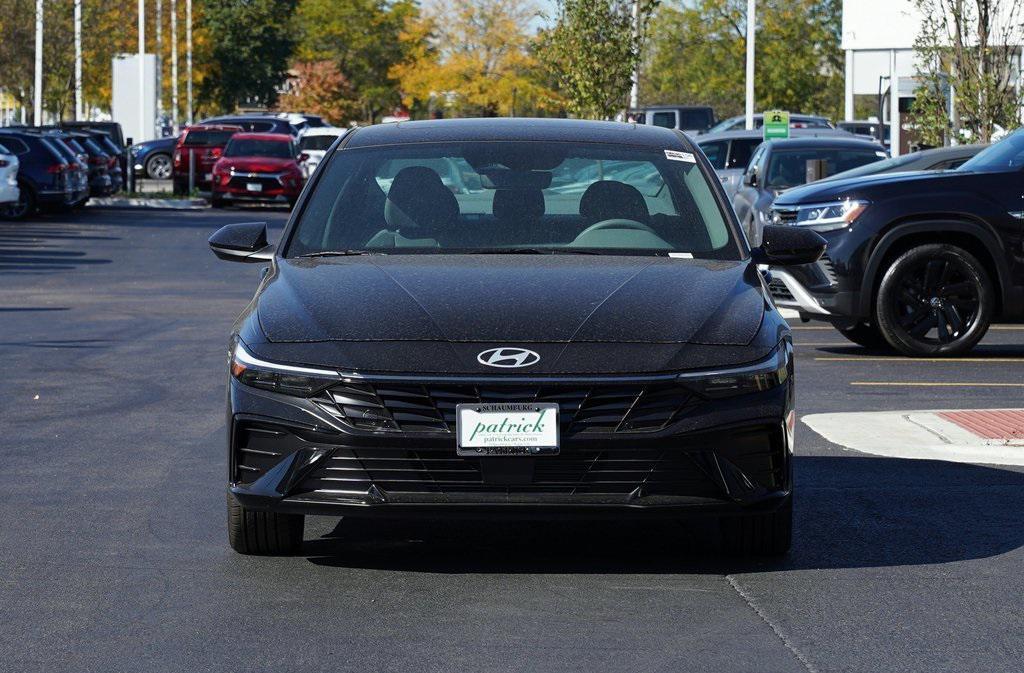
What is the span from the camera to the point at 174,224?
115 feet

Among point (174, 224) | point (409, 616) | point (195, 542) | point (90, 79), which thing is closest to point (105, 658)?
point (409, 616)

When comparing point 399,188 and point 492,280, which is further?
point 399,188

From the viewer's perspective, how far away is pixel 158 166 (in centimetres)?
5669

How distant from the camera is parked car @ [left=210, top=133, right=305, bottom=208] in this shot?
131ft

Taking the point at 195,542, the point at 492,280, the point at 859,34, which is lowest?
the point at 195,542

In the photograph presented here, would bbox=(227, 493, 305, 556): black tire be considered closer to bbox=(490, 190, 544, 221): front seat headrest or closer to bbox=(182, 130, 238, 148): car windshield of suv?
bbox=(490, 190, 544, 221): front seat headrest

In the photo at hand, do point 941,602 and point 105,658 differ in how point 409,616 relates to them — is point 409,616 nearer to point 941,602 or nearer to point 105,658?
point 105,658

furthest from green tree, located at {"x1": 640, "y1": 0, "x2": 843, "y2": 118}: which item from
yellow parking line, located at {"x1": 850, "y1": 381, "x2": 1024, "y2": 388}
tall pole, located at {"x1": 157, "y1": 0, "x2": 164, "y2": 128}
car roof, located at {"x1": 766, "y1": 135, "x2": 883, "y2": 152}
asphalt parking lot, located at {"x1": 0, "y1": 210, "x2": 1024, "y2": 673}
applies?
asphalt parking lot, located at {"x1": 0, "y1": 210, "x2": 1024, "y2": 673}

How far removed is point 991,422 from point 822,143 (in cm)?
1302

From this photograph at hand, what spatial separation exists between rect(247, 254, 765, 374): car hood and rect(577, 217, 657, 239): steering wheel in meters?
0.36

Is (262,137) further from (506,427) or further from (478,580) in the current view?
(506,427)

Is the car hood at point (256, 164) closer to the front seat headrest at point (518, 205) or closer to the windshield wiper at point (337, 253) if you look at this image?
the front seat headrest at point (518, 205)

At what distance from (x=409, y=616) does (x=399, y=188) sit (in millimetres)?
2159

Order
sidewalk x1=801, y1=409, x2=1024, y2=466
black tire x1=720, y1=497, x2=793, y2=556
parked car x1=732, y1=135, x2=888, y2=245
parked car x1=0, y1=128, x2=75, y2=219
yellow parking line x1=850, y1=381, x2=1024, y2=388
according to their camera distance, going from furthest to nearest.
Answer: parked car x1=0, y1=128, x2=75, y2=219
parked car x1=732, y1=135, x2=888, y2=245
yellow parking line x1=850, y1=381, x2=1024, y2=388
sidewalk x1=801, y1=409, x2=1024, y2=466
black tire x1=720, y1=497, x2=793, y2=556
